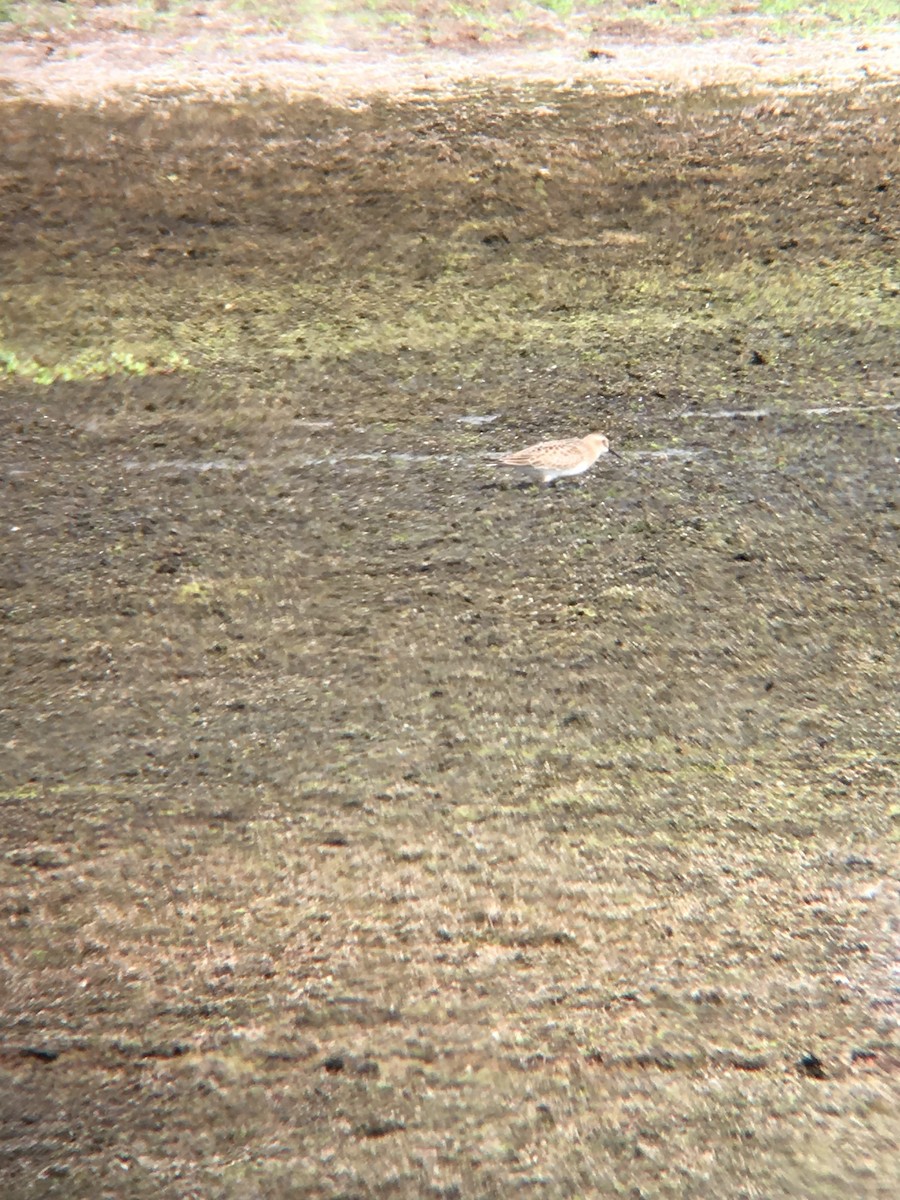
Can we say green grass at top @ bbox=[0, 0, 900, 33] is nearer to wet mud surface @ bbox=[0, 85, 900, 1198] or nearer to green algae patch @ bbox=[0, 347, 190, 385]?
wet mud surface @ bbox=[0, 85, 900, 1198]

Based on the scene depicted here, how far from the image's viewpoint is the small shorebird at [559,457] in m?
1.72

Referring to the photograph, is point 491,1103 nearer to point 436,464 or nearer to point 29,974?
point 29,974

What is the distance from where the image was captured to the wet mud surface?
5.26 feet

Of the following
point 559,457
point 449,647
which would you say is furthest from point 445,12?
point 449,647

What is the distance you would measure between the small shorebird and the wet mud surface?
0.13ft

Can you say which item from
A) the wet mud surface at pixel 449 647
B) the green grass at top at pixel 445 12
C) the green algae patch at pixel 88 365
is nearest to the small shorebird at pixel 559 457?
the wet mud surface at pixel 449 647

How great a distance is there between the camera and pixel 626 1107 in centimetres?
160

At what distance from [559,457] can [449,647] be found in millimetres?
512

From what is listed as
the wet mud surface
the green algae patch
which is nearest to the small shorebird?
the wet mud surface

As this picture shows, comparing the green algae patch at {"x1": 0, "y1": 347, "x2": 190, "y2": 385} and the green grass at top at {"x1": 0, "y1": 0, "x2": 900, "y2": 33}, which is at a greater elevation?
the green grass at top at {"x1": 0, "y1": 0, "x2": 900, "y2": 33}

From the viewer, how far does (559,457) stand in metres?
1.72

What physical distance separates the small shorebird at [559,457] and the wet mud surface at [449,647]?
0.13 ft

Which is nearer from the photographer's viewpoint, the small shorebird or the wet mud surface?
the wet mud surface

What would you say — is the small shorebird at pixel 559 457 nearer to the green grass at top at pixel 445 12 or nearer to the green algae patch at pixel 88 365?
the green algae patch at pixel 88 365
